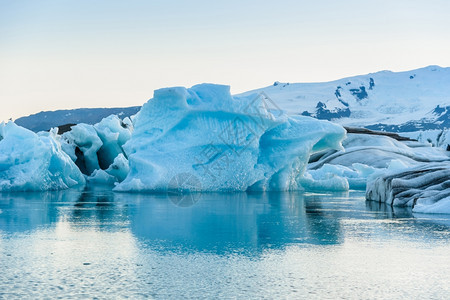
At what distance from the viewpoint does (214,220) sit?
917 cm

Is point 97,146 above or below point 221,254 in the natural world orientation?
above

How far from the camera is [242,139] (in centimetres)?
1656

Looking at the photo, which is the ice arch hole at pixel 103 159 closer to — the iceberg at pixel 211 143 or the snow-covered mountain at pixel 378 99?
the iceberg at pixel 211 143

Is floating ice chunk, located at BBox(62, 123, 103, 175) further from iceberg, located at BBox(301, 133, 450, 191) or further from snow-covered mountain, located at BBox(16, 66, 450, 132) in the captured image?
snow-covered mountain, located at BBox(16, 66, 450, 132)

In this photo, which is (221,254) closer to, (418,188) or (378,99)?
(418,188)

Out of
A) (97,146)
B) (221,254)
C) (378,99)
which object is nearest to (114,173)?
(97,146)

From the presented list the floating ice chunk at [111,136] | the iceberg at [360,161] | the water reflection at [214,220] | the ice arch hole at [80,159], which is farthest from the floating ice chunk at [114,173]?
the water reflection at [214,220]

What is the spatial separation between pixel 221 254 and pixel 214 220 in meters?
3.19

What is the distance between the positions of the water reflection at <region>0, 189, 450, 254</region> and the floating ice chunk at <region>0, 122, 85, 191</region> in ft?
10.5

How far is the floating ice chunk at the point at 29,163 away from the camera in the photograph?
16.4 metres

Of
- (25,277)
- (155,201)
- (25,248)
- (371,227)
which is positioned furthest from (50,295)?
(155,201)

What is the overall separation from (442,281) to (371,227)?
11.6 feet

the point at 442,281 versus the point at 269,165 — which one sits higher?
the point at 269,165

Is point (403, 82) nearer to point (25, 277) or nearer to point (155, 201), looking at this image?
point (155, 201)
